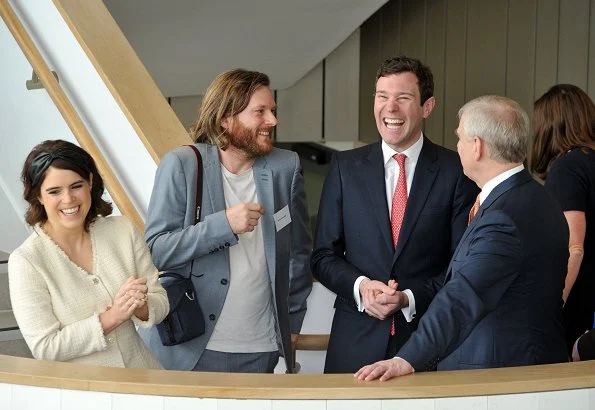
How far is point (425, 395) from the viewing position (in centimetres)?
263

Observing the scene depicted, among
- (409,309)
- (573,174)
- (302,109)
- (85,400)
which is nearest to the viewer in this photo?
(85,400)

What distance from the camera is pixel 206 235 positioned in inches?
139

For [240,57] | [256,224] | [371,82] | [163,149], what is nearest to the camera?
[256,224]

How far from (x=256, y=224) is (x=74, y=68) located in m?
2.20

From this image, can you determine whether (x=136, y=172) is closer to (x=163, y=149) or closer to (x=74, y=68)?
(x=163, y=149)

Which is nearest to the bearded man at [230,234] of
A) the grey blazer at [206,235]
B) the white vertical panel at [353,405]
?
the grey blazer at [206,235]

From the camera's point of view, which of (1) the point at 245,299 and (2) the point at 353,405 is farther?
(1) the point at 245,299

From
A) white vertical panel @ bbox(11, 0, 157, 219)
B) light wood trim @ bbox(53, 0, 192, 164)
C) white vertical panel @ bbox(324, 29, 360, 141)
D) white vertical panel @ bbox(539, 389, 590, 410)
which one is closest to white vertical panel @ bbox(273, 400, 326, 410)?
white vertical panel @ bbox(539, 389, 590, 410)

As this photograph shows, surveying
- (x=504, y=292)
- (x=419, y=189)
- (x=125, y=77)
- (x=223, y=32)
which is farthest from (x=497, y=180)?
(x=223, y=32)

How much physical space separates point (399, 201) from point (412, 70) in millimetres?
479

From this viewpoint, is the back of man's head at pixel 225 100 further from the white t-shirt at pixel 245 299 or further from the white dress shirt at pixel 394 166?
the white dress shirt at pixel 394 166

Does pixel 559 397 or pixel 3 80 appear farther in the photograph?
pixel 3 80

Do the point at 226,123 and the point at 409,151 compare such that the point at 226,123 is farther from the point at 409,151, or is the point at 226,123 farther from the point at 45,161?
the point at 45,161

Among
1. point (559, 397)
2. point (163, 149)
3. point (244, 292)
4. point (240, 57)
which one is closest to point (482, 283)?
point (559, 397)
